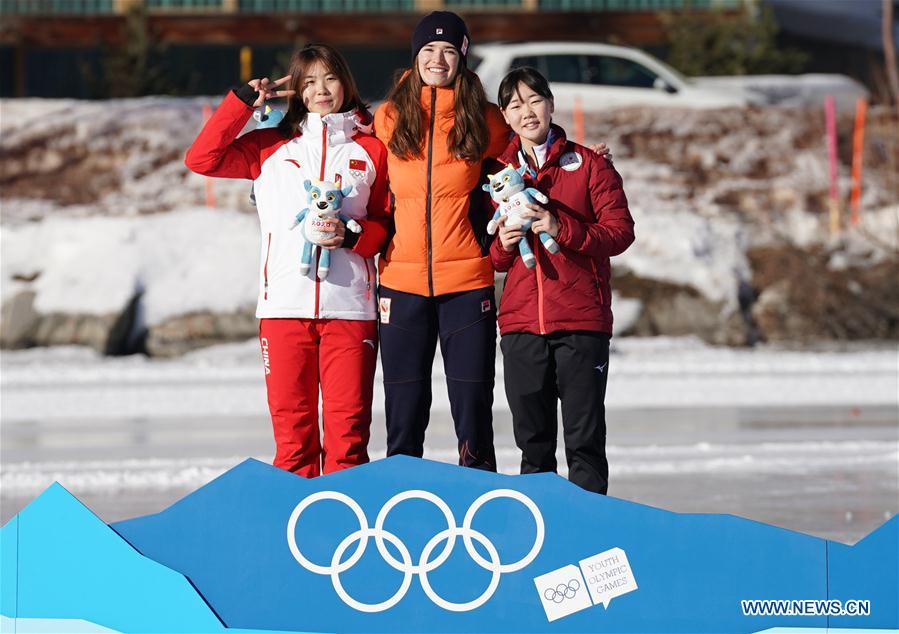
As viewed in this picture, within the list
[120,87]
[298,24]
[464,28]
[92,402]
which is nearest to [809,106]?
[298,24]

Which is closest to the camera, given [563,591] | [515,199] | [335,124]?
[563,591]

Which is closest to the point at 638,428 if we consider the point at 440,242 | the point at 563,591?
the point at 440,242

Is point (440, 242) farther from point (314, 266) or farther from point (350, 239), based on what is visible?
point (314, 266)

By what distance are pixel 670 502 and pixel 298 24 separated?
17.5m

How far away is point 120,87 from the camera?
21.4m

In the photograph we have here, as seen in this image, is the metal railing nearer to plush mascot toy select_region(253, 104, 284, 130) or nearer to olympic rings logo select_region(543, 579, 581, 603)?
plush mascot toy select_region(253, 104, 284, 130)

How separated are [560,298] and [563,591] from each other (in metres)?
1.16

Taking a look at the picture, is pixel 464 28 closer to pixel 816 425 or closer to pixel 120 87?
pixel 816 425

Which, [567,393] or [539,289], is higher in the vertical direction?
[539,289]

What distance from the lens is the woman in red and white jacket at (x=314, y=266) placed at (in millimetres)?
4906

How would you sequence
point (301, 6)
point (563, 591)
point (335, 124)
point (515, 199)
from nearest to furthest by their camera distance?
point (563, 591)
point (515, 199)
point (335, 124)
point (301, 6)

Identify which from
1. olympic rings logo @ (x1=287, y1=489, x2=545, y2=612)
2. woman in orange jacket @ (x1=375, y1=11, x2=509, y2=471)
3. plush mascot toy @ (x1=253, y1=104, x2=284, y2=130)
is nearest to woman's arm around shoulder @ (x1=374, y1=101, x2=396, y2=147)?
woman in orange jacket @ (x1=375, y1=11, x2=509, y2=471)

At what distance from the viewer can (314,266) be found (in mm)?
4898

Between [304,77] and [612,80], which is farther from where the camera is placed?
[612,80]
